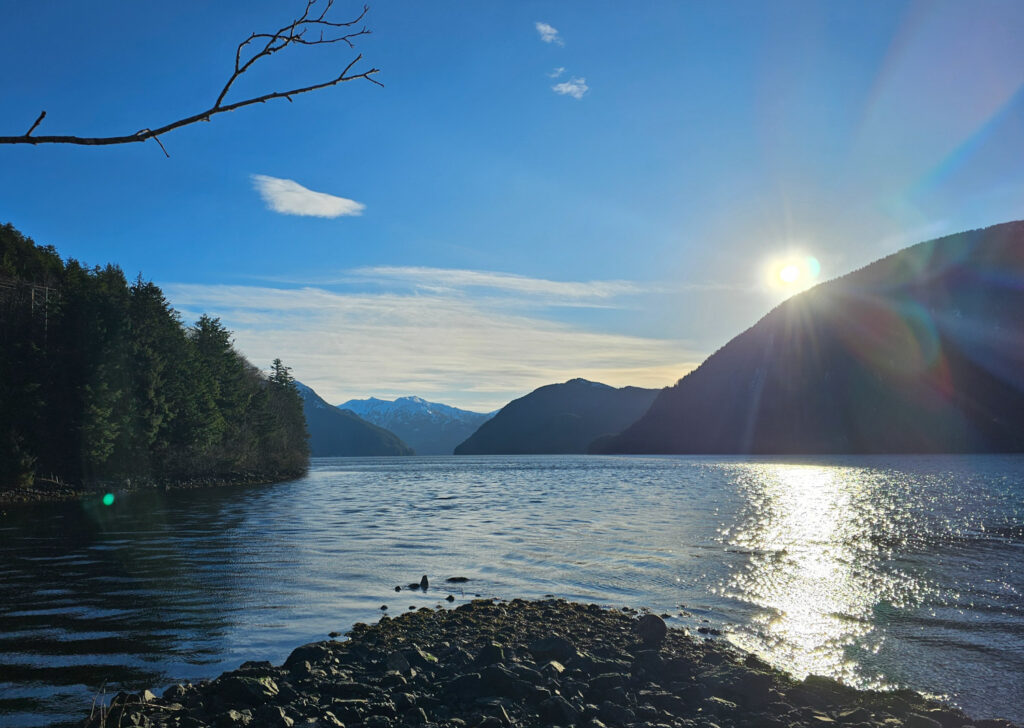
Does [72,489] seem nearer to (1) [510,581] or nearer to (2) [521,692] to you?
(1) [510,581]

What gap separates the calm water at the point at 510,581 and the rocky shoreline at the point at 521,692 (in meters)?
1.53

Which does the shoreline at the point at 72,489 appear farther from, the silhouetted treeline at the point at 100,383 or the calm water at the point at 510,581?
the calm water at the point at 510,581

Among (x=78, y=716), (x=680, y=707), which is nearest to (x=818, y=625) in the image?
(x=680, y=707)

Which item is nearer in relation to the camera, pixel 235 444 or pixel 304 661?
pixel 304 661

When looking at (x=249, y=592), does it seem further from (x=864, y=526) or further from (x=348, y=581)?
(x=864, y=526)

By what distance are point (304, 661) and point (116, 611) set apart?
26.9ft

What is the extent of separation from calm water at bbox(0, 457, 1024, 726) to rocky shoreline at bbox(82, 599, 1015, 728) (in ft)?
5.03

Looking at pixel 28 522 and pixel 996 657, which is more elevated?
pixel 996 657

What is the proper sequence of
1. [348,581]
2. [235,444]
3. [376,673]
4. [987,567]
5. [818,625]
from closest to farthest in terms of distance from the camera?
[376,673], [818,625], [348,581], [987,567], [235,444]

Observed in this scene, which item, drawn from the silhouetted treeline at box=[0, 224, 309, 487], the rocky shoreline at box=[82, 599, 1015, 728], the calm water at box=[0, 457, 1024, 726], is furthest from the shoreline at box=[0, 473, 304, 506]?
the rocky shoreline at box=[82, 599, 1015, 728]

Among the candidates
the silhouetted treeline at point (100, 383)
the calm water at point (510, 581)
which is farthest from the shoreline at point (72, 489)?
the calm water at point (510, 581)

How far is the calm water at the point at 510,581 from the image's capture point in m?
12.8

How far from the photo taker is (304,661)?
11.8 metres

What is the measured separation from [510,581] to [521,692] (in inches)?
468
